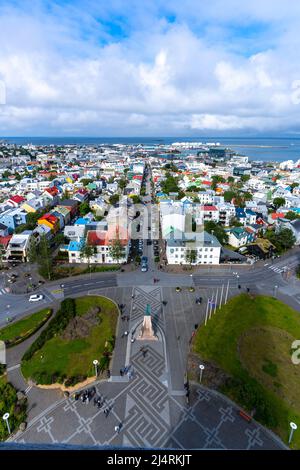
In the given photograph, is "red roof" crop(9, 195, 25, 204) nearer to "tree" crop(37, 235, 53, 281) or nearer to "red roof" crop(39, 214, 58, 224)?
"red roof" crop(39, 214, 58, 224)

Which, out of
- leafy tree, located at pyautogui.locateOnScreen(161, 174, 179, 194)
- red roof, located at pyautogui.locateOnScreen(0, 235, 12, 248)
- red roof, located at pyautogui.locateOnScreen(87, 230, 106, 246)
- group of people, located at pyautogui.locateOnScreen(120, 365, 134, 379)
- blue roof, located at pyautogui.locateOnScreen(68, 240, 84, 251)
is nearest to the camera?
group of people, located at pyautogui.locateOnScreen(120, 365, 134, 379)

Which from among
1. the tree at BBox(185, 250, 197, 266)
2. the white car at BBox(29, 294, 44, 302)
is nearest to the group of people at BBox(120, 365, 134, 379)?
the white car at BBox(29, 294, 44, 302)

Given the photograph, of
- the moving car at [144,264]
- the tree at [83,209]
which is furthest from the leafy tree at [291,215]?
the tree at [83,209]

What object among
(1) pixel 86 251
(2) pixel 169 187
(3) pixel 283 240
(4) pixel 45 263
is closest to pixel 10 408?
(4) pixel 45 263

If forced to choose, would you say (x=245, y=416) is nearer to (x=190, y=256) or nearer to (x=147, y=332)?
(x=147, y=332)

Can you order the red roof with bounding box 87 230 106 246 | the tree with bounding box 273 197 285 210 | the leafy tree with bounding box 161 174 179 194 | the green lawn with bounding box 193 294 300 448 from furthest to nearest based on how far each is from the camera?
the leafy tree with bounding box 161 174 179 194 → the tree with bounding box 273 197 285 210 → the red roof with bounding box 87 230 106 246 → the green lawn with bounding box 193 294 300 448

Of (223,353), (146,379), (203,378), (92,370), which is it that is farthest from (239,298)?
(92,370)

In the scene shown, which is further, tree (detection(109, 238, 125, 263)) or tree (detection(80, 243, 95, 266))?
tree (detection(109, 238, 125, 263))

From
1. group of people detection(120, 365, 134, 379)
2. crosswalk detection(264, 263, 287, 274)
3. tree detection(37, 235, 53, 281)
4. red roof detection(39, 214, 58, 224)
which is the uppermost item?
red roof detection(39, 214, 58, 224)
